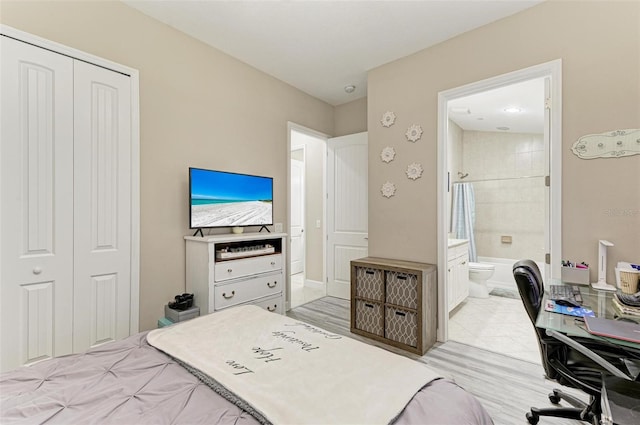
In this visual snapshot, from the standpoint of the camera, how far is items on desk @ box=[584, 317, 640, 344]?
1187 mm

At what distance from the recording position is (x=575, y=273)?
6.81ft

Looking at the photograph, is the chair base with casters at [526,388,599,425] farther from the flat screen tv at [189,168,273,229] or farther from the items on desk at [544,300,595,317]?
the flat screen tv at [189,168,273,229]

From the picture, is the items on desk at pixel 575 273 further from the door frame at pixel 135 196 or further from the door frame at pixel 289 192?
the door frame at pixel 135 196

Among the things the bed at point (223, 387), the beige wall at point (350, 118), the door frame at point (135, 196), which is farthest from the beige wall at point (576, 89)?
the door frame at point (135, 196)

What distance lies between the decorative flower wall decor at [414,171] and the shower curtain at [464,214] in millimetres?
2806

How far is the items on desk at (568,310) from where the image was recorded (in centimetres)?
147

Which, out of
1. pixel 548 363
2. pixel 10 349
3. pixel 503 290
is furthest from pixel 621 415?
pixel 503 290

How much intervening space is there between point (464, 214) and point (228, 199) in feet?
14.0

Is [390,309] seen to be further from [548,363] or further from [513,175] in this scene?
[513,175]

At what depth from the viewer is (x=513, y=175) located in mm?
5207

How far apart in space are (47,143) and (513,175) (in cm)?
622

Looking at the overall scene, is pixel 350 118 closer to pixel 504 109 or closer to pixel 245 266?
pixel 504 109

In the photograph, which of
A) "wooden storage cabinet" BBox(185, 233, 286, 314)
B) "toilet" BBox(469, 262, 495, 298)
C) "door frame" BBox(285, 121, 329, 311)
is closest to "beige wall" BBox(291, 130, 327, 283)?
"door frame" BBox(285, 121, 329, 311)

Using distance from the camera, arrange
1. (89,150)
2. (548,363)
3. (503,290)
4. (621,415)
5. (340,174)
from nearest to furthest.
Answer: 1. (621,415)
2. (548,363)
3. (89,150)
4. (340,174)
5. (503,290)
